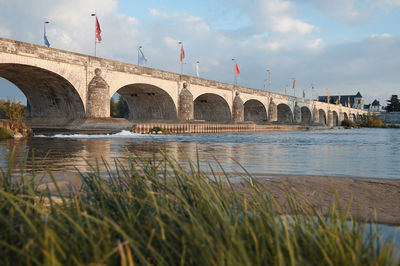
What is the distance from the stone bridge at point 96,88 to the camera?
21844 mm

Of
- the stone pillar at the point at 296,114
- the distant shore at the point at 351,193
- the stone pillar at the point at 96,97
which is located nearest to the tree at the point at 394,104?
the stone pillar at the point at 296,114

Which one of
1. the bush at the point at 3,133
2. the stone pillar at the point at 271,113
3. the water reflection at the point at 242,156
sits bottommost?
the water reflection at the point at 242,156

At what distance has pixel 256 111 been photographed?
55438mm

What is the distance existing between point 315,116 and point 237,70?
33501 mm

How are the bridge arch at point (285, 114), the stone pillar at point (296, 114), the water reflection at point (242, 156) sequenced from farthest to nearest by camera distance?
the stone pillar at point (296, 114) → the bridge arch at point (285, 114) → the water reflection at point (242, 156)

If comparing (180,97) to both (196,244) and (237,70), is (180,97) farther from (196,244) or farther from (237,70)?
(196,244)

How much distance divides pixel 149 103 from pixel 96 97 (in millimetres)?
12406

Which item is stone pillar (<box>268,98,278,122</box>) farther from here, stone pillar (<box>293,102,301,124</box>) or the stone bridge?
stone pillar (<box>293,102,301,124</box>)

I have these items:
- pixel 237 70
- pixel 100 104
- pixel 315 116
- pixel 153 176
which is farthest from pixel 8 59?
pixel 315 116

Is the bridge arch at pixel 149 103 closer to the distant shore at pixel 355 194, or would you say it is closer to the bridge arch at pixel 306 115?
the distant shore at pixel 355 194

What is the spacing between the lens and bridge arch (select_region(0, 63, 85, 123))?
2349 cm

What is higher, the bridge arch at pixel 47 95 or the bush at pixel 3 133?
the bridge arch at pixel 47 95

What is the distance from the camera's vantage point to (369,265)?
139cm

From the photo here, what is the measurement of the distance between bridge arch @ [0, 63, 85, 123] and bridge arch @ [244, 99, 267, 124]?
32741 millimetres
